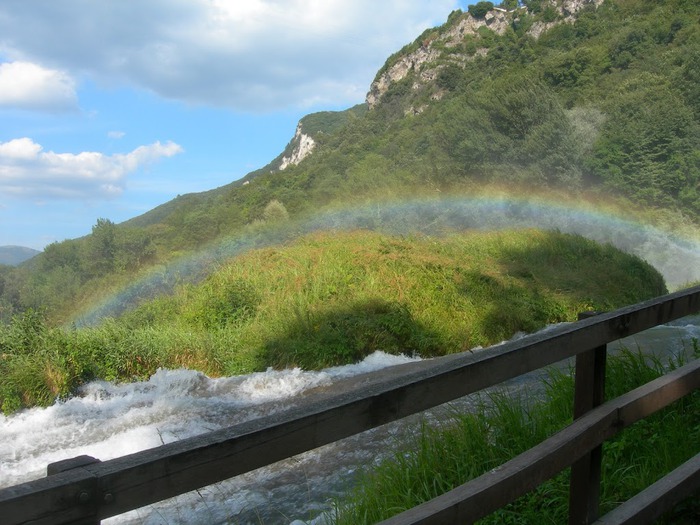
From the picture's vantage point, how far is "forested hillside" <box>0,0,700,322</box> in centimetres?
4362

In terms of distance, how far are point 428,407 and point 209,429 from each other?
6.72 metres

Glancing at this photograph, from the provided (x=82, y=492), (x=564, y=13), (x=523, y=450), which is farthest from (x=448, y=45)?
(x=82, y=492)

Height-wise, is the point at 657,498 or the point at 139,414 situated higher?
the point at 657,498

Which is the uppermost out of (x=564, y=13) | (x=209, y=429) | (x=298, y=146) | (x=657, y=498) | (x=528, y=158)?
(x=564, y=13)

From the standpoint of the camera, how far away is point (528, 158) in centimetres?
4584

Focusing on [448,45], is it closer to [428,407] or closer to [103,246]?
[103,246]

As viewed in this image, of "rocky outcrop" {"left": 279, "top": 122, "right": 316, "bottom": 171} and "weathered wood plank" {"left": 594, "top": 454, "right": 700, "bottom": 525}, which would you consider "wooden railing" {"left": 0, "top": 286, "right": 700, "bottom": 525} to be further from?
"rocky outcrop" {"left": 279, "top": 122, "right": 316, "bottom": 171}

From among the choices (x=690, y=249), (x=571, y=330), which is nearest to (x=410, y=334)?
(x=571, y=330)

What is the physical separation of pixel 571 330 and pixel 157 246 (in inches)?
1809

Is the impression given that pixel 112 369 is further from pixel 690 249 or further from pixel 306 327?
pixel 690 249

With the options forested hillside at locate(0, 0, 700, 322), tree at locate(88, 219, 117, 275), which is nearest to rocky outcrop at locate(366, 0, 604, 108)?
forested hillside at locate(0, 0, 700, 322)

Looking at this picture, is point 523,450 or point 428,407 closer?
point 428,407

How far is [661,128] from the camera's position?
1790 inches

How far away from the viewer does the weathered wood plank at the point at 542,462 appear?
2.21m
